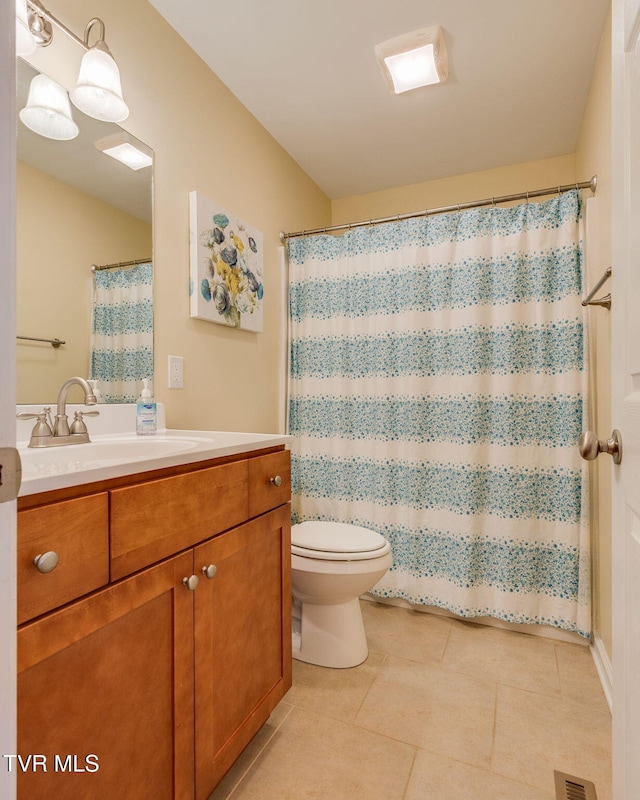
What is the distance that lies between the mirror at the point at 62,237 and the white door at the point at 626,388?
133 cm

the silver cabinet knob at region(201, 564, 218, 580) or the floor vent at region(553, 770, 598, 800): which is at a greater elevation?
the silver cabinet knob at region(201, 564, 218, 580)

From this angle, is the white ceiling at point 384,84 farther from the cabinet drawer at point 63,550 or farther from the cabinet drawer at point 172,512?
the cabinet drawer at point 63,550

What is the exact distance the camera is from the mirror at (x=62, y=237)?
3.96 feet

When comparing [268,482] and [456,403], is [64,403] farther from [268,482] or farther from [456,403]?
[456,403]

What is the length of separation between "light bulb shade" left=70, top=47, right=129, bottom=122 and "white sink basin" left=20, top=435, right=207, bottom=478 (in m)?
0.98

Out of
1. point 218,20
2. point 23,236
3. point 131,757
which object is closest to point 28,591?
point 131,757

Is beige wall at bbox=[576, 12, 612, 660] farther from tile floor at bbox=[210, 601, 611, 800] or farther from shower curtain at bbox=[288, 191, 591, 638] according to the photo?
tile floor at bbox=[210, 601, 611, 800]

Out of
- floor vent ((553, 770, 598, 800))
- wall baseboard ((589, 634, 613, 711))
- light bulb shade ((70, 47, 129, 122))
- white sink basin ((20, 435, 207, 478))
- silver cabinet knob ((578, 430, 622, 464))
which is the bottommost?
floor vent ((553, 770, 598, 800))

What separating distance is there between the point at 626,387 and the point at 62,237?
145 centimetres

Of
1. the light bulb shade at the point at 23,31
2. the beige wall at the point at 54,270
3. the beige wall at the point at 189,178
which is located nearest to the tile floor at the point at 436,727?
the beige wall at the point at 189,178

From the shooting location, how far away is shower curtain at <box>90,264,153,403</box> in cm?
141

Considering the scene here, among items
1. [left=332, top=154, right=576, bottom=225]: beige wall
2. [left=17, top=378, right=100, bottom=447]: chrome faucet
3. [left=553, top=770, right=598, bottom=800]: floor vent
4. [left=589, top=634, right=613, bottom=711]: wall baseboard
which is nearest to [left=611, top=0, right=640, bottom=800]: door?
[left=553, top=770, right=598, bottom=800]: floor vent

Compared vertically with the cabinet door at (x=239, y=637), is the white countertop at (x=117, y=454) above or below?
above

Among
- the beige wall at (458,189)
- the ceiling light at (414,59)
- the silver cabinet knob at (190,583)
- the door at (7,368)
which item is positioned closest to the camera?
the door at (7,368)
